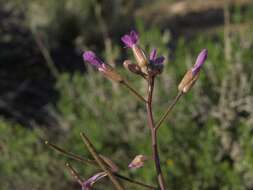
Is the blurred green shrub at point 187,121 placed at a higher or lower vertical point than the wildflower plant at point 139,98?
higher

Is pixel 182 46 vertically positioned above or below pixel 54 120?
below

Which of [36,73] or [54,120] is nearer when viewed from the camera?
[54,120]

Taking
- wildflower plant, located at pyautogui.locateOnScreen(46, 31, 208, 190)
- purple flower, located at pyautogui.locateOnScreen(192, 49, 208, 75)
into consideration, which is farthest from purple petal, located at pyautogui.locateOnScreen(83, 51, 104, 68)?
purple flower, located at pyautogui.locateOnScreen(192, 49, 208, 75)

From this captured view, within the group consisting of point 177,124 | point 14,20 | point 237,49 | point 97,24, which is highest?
point 14,20

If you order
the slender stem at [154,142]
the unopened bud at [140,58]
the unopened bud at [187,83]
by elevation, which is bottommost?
the slender stem at [154,142]

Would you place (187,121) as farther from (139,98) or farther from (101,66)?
(139,98)

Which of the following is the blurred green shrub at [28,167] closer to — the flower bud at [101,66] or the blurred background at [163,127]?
the blurred background at [163,127]

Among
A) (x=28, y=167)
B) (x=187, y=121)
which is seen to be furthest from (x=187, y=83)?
(x=28, y=167)

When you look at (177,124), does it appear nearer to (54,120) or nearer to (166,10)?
(54,120)

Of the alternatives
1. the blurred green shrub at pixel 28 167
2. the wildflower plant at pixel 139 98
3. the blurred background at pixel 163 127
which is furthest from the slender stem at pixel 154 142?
the blurred green shrub at pixel 28 167

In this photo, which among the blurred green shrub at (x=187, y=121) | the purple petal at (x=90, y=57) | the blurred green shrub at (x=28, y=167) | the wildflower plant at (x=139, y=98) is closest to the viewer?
the wildflower plant at (x=139, y=98)

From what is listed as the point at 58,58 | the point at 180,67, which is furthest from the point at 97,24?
the point at 180,67
